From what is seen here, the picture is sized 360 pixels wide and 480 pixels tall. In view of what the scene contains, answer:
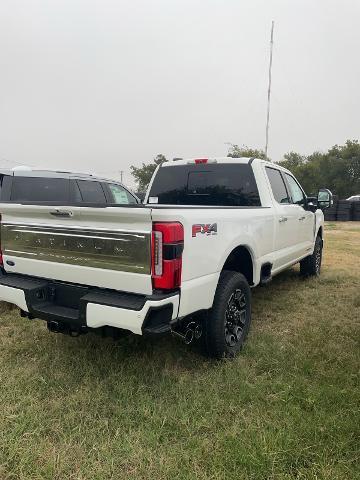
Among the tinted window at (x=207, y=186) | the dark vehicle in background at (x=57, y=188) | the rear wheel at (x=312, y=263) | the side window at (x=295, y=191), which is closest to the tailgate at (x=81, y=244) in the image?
the dark vehicle in background at (x=57, y=188)

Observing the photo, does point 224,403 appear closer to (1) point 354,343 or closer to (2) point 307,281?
(1) point 354,343

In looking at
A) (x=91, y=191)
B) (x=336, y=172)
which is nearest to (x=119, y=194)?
(x=91, y=191)

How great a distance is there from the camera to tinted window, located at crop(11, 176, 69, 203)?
18.6 feet

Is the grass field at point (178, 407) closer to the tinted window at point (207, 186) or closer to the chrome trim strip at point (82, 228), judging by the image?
the chrome trim strip at point (82, 228)

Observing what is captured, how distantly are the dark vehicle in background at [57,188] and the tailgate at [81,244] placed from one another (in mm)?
1672

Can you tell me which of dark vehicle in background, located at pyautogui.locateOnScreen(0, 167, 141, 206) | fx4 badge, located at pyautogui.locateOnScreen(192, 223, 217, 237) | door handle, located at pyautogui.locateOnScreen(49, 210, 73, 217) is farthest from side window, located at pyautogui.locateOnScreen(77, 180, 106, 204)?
fx4 badge, located at pyautogui.locateOnScreen(192, 223, 217, 237)

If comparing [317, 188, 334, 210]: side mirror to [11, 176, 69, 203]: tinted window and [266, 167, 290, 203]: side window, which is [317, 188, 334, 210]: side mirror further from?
[11, 176, 69, 203]: tinted window

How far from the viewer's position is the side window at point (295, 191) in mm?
5555

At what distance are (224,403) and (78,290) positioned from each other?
1.31 meters

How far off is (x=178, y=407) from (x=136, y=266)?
40.2 inches

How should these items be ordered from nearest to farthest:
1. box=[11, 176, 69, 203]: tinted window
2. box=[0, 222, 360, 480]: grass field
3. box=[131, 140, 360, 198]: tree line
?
box=[0, 222, 360, 480]: grass field < box=[11, 176, 69, 203]: tinted window < box=[131, 140, 360, 198]: tree line

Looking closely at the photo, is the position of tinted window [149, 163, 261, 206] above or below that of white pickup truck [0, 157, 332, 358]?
above

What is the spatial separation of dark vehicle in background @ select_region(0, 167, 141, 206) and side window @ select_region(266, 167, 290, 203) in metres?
1.92

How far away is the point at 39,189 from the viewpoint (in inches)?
240
